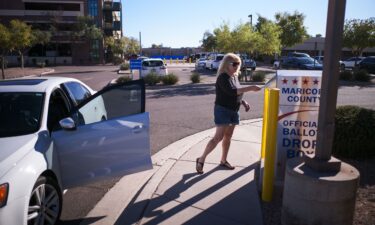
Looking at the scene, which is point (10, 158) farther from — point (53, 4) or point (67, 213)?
point (53, 4)

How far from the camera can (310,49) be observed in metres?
62.1

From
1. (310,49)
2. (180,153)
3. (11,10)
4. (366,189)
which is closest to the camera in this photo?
(366,189)

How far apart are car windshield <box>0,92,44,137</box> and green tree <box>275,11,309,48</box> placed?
115 feet

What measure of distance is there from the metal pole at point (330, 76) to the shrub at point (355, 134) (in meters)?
2.33

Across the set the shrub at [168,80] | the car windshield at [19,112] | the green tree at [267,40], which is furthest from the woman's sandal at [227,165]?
the green tree at [267,40]

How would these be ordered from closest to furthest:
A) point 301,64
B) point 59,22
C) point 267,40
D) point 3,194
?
point 3,194, point 267,40, point 301,64, point 59,22

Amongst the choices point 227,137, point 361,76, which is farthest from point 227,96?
point 361,76

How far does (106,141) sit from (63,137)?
1.55 feet

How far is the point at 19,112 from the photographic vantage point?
14.1ft

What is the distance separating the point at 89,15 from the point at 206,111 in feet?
155

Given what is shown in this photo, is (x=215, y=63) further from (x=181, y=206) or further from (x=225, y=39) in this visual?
(x=181, y=206)

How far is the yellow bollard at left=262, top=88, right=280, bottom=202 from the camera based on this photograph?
13.8 feet

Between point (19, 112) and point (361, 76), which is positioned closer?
point (19, 112)

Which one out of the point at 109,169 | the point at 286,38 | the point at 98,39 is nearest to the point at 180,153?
the point at 109,169
